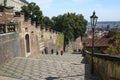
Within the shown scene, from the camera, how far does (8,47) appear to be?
20656 mm

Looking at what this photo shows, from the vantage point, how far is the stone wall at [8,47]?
1869 cm

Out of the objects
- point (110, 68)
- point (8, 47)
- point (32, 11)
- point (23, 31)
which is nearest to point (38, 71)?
point (8, 47)

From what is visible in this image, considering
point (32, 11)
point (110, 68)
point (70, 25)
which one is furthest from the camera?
point (70, 25)

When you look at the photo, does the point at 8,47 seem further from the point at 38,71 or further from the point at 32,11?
the point at 32,11

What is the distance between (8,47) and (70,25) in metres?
51.7

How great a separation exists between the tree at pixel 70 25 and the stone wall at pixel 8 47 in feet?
151

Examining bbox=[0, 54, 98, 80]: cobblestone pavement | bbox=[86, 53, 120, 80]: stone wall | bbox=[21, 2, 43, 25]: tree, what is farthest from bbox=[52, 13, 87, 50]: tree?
bbox=[86, 53, 120, 80]: stone wall

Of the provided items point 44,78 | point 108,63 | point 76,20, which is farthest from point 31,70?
point 76,20

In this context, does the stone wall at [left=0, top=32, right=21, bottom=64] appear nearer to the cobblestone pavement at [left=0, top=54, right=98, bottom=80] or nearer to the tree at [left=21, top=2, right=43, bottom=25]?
Result: the cobblestone pavement at [left=0, top=54, right=98, bottom=80]

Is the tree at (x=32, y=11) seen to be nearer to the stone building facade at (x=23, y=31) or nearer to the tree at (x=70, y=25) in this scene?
the tree at (x=70, y=25)

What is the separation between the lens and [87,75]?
16.6m

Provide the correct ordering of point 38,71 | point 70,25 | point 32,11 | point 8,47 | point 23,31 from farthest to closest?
point 70,25, point 32,11, point 23,31, point 8,47, point 38,71

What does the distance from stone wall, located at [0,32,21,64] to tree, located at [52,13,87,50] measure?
151 feet

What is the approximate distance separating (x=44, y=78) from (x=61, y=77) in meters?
0.95
